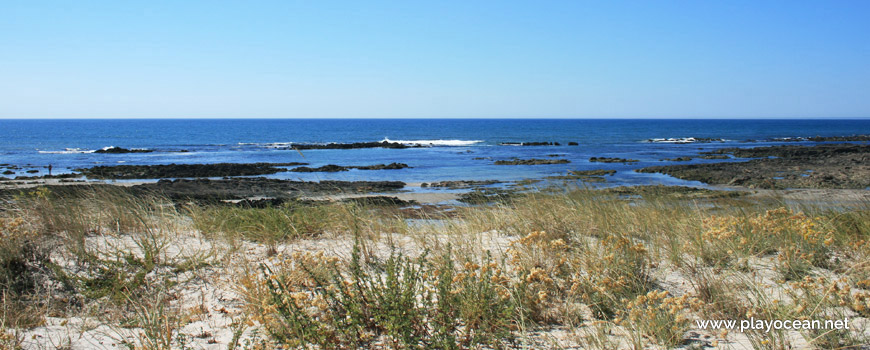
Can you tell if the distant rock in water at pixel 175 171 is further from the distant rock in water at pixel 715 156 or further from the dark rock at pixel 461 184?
the distant rock in water at pixel 715 156

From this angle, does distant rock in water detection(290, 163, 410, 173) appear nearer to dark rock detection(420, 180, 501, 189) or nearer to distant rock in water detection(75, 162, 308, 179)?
distant rock in water detection(75, 162, 308, 179)

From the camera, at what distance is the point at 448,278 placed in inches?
123

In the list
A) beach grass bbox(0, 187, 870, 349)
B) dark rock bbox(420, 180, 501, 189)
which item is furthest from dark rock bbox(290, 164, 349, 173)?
beach grass bbox(0, 187, 870, 349)

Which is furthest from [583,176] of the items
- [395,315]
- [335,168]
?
[335,168]

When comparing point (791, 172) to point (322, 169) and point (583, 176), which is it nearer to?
point (583, 176)

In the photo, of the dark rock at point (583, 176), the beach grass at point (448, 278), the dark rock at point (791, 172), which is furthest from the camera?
the dark rock at point (791, 172)

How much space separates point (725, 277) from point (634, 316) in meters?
1.18

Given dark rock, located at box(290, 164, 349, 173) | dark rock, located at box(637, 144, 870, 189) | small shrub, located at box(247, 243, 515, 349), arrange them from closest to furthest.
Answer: small shrub, located at box(247, 243, 515, 349)
dark rock, located at box(637, 144, 870, 189)
dark rock, located at box(290, 164, 349, 173)

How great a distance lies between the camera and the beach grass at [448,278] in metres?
3.03

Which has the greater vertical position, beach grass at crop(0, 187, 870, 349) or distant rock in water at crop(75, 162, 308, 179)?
beach grass at crop(0, 187, 870, 349)

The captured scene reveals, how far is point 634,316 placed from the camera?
9.76 ft

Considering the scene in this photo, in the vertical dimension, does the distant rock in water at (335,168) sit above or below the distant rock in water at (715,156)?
below

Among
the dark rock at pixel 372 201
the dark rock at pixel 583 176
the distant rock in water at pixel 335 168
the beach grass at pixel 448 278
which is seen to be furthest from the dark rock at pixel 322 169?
the beach grass at pixel 448 278

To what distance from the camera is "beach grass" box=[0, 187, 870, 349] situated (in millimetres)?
3025
